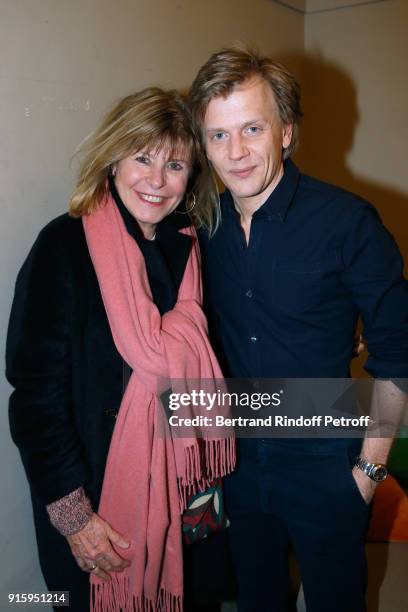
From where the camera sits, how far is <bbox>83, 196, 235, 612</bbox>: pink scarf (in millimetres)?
1188

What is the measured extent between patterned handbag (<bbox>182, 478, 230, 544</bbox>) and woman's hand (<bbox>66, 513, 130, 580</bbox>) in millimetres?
178

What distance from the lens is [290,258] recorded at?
1.26 meters

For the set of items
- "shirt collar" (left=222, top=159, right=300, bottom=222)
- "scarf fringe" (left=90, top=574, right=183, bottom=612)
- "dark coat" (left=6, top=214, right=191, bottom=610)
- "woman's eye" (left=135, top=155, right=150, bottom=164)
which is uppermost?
"woman's eye" (left=135, top=155, right=150, bottom=164)

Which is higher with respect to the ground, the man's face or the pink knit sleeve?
the man's face

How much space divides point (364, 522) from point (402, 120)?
2.08m

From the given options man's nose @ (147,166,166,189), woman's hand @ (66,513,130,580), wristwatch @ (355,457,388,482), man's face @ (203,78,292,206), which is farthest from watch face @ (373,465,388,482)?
man's nose @ (147,166,166,189)

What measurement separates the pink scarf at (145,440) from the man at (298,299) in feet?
0.40

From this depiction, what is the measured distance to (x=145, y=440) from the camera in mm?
1233

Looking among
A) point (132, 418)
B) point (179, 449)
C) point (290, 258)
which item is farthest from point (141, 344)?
point (290, 258)

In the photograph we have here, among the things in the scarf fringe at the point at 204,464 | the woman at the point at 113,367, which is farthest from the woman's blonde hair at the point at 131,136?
the scarf fringe at the point at 204,464

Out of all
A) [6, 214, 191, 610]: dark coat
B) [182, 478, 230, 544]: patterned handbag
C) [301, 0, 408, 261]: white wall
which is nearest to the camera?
[6, 214, 191, 610]: dark coat

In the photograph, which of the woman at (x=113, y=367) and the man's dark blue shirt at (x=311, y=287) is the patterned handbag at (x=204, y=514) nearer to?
the woman at (x=113, y=367)

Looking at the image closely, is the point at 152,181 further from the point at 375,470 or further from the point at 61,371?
the point at 375,470

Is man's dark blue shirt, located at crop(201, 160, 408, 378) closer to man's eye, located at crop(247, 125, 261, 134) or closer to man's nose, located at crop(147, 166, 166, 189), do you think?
man's eye, located at crop(247, 125, 261, 134)
